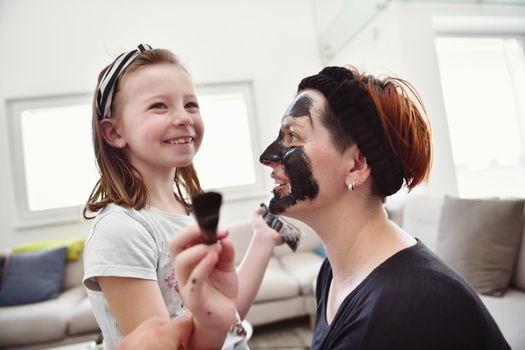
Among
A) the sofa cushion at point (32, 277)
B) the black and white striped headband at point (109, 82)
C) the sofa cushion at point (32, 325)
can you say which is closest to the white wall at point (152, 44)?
the sofa cushion at point (32, 277)

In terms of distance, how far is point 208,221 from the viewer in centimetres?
38

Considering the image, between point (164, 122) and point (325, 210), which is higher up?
point (164, 122)

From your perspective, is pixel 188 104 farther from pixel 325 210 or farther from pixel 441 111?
pixel 441 111

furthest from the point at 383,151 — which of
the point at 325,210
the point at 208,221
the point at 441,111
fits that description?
the point at 441,111

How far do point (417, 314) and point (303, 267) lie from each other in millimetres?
2241

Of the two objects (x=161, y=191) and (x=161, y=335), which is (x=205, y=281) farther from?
(x=161, y=191)

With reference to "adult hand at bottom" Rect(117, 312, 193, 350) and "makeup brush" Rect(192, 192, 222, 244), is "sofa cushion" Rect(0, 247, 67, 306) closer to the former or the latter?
"adult hand at bottom" Rect(117, 312, 193, 350)

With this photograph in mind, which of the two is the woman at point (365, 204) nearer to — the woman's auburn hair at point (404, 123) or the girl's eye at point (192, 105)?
the woman's auburn hair at point (404, 123)

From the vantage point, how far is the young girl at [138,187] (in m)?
0.51

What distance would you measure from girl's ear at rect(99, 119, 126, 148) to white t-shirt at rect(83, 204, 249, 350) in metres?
0.14

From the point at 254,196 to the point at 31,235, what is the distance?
2291 millimetres

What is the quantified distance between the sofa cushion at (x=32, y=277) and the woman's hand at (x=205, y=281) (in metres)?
2.82

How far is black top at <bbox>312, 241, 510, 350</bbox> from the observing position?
59cm

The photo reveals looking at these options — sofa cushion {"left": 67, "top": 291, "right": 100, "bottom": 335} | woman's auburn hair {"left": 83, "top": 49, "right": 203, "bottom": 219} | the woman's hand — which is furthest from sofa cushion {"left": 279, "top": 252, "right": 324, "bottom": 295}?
the woman's hand
